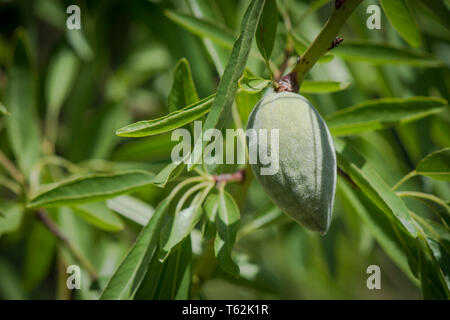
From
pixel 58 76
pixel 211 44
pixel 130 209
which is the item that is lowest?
pixel 130 209

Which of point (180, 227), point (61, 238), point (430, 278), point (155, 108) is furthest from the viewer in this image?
point (155, 108)

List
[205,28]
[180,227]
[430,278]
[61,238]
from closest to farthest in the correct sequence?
[180,227] < [430,278] < [205,28] < [61,238]

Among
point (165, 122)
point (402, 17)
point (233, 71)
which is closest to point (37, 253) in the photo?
point (165, 122)

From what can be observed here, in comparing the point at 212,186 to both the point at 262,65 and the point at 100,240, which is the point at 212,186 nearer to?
the point at 262,65

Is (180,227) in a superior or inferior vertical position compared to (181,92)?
inferior

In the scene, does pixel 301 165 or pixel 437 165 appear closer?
pixel 301 165

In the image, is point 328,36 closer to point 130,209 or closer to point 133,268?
point 133,268

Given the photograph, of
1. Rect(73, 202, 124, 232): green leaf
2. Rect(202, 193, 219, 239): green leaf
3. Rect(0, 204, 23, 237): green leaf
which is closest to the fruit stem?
Rect(202, 193, 219, 239): green leaf
